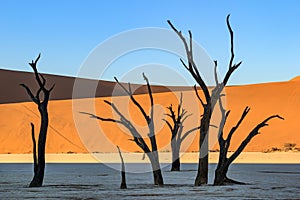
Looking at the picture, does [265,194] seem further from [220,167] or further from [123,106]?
[123,106]

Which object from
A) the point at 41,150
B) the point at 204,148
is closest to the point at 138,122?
the point at 204,148

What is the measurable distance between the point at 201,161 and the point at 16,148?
51.1m

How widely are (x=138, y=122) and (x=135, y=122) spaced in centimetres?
89

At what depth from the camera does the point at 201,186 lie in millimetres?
19906

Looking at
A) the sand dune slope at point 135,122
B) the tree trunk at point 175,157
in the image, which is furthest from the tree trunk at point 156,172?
the sand dune slope at point 135,122

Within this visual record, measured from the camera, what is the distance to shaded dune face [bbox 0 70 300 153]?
65.8 m

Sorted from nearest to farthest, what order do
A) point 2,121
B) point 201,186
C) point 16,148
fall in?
point 201,186 < point 16,148 < point 2,121

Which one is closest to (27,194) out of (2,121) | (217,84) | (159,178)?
(159,178)

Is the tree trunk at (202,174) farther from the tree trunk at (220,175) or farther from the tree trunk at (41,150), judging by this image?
the tree trunk at (41,150)

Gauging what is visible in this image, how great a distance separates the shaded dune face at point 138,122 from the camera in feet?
216

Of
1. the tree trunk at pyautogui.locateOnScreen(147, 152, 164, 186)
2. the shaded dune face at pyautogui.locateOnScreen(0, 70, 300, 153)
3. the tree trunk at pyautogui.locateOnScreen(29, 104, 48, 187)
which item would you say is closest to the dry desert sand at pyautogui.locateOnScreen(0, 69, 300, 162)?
the shaded dune face at pyautogui.locateOnScreen(0, 70, 300, 153)

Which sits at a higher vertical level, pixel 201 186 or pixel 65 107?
pixel 65 107

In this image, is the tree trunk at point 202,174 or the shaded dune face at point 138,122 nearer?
the tree trunk at point 202,174

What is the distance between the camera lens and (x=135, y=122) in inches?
3041
